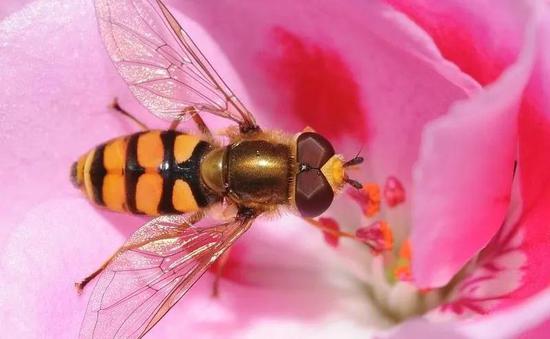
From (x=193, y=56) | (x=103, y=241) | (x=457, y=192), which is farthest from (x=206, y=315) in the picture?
(x=457, y=192)

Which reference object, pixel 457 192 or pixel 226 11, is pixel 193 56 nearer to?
pixel 226 11

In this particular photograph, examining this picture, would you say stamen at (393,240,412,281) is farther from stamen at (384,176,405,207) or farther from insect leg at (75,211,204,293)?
insect leg at (75,211,204,293)

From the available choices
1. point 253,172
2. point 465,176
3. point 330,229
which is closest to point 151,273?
point 253,172

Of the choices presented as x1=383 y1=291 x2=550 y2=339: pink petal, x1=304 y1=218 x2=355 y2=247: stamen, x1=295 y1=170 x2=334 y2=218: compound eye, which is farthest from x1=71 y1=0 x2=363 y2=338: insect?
x1=383 y1=291 x2=550 y2=339: pink petal

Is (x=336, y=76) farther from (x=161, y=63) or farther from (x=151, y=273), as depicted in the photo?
(x=151, y=273)

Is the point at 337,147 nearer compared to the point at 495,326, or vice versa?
the point at 495,326

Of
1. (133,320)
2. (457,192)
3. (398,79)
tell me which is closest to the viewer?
(457,192)
